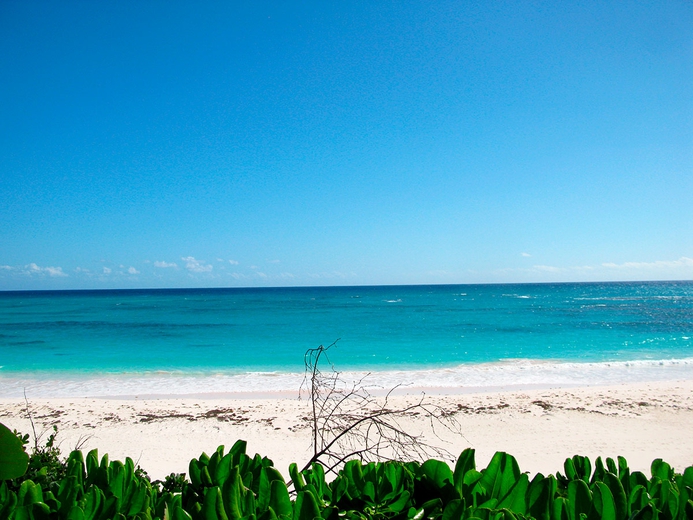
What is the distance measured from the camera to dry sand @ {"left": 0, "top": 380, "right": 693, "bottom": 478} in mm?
6871

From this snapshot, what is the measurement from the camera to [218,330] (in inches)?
1141

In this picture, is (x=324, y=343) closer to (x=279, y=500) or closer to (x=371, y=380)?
(x=371, y=380)

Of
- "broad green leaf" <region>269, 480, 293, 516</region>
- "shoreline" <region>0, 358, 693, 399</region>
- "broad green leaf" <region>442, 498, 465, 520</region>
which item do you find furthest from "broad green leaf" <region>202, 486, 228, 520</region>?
"shoreline" <region>0, 358, 693, 399</region>

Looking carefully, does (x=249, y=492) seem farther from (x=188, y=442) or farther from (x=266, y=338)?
(x=266, y=338)

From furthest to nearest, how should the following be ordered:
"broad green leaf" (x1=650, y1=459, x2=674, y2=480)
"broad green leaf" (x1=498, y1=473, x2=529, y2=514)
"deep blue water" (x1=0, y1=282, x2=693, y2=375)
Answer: "deep blue water" (x1=0, y1=282, x2=693, y2=375)
"broad green leaf" (x1=650, y1=459, x2=674, y2=480)
"broad green leaf" (x1=498, y1=473, x2=529, y2=514)

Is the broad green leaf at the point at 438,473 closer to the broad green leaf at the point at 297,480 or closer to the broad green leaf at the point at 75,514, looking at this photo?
the broad green leaf at the point at 297,480

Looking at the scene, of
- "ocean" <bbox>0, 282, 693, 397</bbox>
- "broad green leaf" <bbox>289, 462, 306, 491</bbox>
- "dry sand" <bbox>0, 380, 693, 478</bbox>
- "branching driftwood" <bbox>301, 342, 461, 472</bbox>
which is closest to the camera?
"broad green leaf" <bbox>289, 462, 306, 491</bbox>

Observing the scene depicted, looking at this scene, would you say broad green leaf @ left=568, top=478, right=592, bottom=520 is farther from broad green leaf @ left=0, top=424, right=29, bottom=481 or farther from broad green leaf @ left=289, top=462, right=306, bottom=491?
broad green leaf @ left=0, top=424, right=29, bottom=481

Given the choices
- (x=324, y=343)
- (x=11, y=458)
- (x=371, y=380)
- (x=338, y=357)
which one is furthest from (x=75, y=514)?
(x=324, y=343)

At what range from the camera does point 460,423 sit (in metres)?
8.46

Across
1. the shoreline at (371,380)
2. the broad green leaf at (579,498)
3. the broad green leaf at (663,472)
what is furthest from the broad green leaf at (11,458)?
the shoreline at (371,380)

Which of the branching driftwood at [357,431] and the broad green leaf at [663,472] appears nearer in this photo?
the broad green leaf at [663,472]

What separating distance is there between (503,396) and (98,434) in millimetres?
8731

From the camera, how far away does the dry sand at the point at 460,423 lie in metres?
6.87
